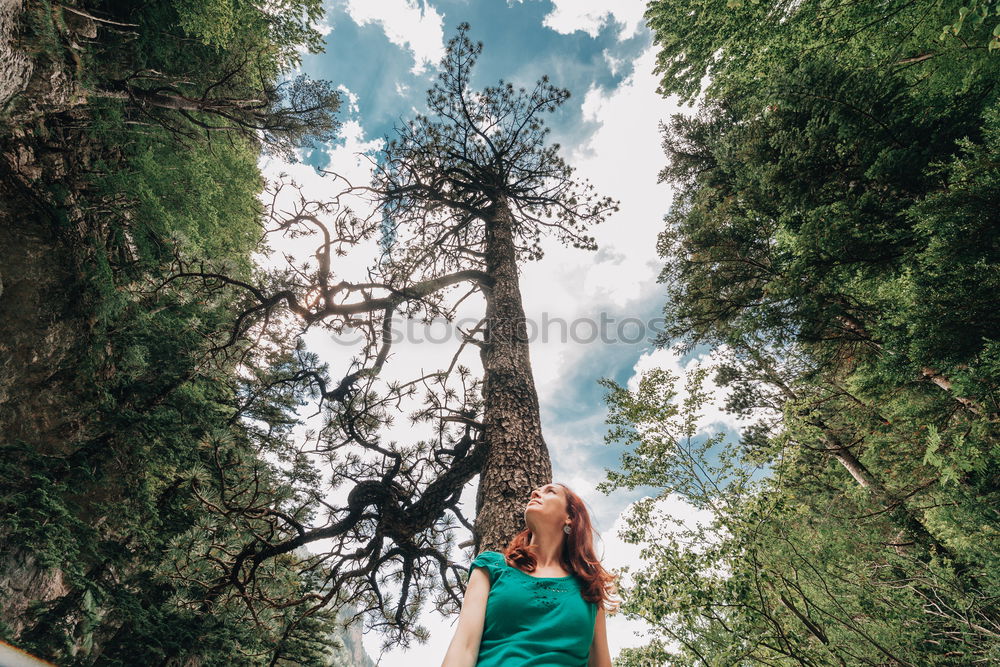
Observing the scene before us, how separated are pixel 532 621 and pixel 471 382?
316 cm

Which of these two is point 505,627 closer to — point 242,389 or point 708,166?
point 242,389

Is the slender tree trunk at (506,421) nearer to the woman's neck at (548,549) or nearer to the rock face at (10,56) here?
the woman's neck at (548,549)

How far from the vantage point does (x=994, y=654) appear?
2641mm

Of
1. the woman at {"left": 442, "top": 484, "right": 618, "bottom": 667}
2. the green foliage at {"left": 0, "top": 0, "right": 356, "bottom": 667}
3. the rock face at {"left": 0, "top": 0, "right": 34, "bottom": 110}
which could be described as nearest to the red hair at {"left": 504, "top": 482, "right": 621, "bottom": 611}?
the woman at {"left": 442, "top": 484, "right": 618, "bottom": 667}

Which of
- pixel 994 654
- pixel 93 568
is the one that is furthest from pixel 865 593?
pixel 93 568

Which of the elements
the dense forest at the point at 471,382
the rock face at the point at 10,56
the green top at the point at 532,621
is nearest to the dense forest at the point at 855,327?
the dense forest at the point at 471,382

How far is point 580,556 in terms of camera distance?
205 cm

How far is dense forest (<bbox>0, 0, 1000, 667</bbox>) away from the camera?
2.68 m

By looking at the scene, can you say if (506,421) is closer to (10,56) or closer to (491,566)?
(491,566)

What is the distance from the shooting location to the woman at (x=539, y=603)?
5.05ft

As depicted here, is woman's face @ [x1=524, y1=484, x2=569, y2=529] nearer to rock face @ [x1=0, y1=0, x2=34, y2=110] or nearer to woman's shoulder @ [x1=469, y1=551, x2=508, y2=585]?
woman's shoulder @ [x1=469, y1=551, x2=508, y2=585]

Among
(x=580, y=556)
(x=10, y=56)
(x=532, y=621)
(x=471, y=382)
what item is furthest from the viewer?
(x=471, y=382)

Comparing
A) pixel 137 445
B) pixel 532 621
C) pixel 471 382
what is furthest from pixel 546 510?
pixel 137 445

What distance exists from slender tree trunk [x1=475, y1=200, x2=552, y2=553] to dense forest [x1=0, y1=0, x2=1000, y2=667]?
0.03 m
